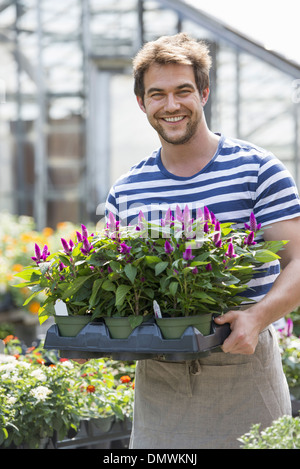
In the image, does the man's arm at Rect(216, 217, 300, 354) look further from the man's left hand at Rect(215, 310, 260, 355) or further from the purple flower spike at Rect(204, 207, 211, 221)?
the purple flower spike at Rect(204, 207, 211, 221)

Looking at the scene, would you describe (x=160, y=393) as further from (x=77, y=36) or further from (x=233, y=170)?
(x=77, y=36)

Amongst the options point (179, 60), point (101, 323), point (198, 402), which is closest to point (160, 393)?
point (198, 402)

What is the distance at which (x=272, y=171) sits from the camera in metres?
1.74

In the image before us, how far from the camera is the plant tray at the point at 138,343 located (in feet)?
4.96

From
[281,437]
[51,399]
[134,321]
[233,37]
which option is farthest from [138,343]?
[233,37]

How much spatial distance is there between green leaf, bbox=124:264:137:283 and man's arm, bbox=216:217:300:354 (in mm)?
220

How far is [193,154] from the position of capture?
1.85 m

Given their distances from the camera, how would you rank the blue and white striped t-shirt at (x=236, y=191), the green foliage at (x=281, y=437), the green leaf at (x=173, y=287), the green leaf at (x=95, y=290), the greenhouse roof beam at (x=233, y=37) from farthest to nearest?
the greenhouse roof beam at (x=233, y=37) → the blue and white striped t-shirt at (x=236, y=191) → the green leaf at (x=95, y=290) → the green leaf at (x=173, y=287) → the green foliage at (x=281, y=437)

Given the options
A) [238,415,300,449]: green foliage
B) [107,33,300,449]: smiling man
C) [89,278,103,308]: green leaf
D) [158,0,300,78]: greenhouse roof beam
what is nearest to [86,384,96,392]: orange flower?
[107,33,300,449]: smiling man

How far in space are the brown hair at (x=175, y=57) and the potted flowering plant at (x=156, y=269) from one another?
0.45 m

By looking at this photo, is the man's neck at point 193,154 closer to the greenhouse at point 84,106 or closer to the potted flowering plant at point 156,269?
the potted flowering plant at point 156,269

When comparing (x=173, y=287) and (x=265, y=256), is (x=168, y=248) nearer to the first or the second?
(x=173, y=287)

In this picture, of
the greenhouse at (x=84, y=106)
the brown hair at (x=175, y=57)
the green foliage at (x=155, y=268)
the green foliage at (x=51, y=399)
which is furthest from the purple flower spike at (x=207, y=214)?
the greenhouse at (x=84, y=106)

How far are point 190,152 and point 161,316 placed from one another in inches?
19.9
